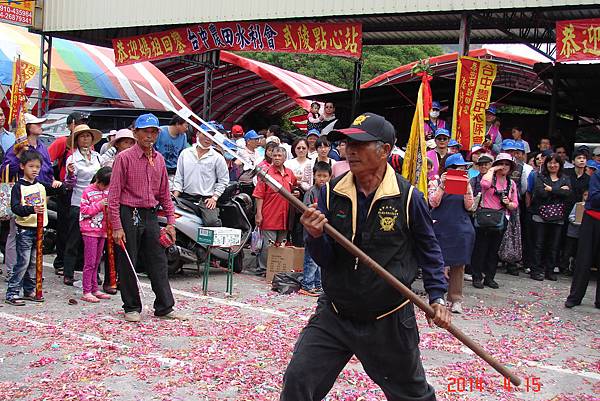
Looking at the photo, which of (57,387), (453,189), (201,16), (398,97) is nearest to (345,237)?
(57,387)

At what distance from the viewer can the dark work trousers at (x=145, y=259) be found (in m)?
7.00

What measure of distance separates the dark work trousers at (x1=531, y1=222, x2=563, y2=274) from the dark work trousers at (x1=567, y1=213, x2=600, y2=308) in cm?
179

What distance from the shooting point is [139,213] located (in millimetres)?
7086

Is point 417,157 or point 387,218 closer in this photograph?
point 387,218

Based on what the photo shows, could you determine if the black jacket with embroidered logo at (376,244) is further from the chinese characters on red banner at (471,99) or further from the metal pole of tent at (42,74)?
the metal pole of tent at (42,74)

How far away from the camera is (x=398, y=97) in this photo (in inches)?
715

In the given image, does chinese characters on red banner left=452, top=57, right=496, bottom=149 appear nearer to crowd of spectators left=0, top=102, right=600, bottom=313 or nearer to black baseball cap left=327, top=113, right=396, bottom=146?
crowd of spectators left=0, top=102, right=600, bottom=313

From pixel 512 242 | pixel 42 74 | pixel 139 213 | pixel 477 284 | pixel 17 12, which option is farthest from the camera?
pixel 42 74

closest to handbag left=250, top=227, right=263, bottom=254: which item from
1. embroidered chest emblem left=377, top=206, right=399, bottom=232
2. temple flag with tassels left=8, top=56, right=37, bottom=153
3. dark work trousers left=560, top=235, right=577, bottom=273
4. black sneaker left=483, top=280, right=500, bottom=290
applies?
black sneaker left=483, top=280, right=500, bottom=290

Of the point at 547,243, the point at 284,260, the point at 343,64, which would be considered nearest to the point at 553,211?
the point at 547,243

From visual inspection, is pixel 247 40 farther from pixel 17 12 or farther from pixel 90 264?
pixel 90 264

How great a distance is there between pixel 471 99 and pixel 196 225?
15.8ft

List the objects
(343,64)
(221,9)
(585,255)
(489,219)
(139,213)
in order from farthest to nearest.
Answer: (343,64)
(221,9)
(489,219)
(585,255)
(139,213)

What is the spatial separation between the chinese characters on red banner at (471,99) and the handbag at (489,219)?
1.58 m
